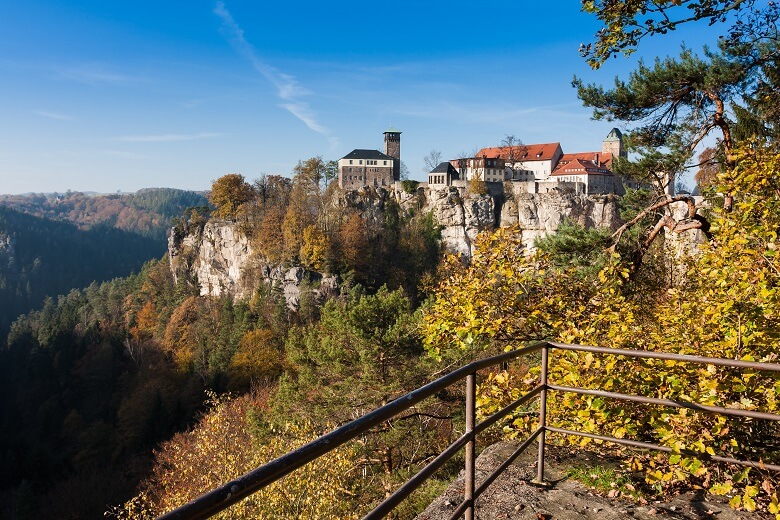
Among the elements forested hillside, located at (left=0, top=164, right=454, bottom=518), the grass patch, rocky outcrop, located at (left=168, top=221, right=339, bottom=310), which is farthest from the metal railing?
rocky outcrop, located at (left=168, top=221, right=339, bottom=310)

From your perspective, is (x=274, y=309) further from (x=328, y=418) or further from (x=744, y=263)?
(x=744, y=263)

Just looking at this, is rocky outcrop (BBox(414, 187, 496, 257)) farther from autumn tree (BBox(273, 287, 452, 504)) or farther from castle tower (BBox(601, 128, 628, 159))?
autumn tree (BBox(273, 287, 452, 504))

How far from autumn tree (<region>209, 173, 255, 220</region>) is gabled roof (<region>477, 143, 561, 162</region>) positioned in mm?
30537

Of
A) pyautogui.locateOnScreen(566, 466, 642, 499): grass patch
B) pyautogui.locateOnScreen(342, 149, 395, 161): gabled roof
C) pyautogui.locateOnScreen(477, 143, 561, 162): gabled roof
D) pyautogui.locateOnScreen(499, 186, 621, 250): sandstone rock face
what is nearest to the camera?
pyautogui.locateOnScreen(566, 466, 642, 499): grass patch

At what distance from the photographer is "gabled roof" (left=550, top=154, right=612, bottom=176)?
59.4 metres

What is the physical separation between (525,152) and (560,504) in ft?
222

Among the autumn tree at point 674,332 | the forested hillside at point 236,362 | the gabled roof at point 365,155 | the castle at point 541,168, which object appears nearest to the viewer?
the autumn tree at point 674,332

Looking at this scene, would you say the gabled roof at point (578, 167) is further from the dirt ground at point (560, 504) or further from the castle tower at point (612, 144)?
the dirt ground at point (560, 504)

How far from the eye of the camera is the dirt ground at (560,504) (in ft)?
11.2

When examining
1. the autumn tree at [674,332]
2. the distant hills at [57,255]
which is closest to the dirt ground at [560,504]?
the autumn tree at [674,332]

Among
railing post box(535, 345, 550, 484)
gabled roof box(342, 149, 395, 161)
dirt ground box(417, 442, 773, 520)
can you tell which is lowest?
dirt ground box(417, 442, 773, 520)

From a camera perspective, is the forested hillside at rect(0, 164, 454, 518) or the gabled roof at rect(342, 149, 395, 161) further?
the gabled roof at rect(342, 149, 395, 161)

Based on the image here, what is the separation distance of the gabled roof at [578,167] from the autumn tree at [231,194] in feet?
120

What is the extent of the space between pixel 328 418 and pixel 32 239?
163 metres
